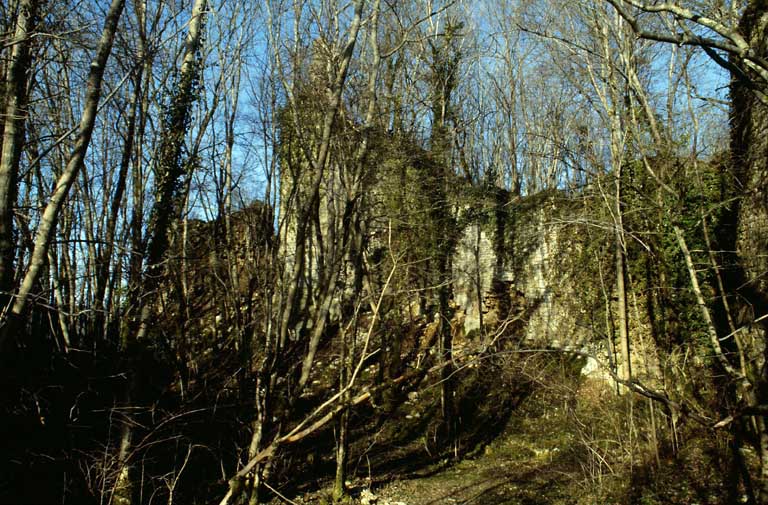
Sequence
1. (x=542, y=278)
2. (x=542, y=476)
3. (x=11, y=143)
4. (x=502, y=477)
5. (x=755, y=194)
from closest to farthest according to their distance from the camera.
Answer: (x=11, y=143), (x=755, y=194), (x=542, y=476), (x=502, y=477), (x=542, y=278)

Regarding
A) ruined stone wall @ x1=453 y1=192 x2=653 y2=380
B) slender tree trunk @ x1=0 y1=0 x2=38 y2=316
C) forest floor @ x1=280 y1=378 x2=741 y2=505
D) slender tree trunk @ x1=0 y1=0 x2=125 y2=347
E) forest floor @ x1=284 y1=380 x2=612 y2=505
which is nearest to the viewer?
slender tree trunk @ x1=0 y1=0 x2=125 y2=347

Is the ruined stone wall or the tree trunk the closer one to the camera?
the tree trunk

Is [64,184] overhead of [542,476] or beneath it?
overhead

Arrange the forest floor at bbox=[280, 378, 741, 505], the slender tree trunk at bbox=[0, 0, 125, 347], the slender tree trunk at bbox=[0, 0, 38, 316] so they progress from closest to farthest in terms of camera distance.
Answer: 1. the slender tree trunk at bbox=[0, 0, 125, 347]
2. the slender tree trunk at bbox=[0, 0, 38, 316]
3. the forest floor at bbox=[280, 378, 741, 505]

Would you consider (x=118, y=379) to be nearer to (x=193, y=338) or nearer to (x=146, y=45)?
(x=193, y=338)

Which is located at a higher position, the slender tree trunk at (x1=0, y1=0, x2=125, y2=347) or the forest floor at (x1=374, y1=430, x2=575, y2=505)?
the slender tree trunk at (x1=0, y1=0, x2=125, y2=347)

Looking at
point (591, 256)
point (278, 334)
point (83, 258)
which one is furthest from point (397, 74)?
point (83, 258)

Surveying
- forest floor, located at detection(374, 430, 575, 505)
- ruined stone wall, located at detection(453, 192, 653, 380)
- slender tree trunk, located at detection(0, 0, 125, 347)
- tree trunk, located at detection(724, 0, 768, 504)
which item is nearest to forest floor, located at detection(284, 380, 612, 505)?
forest floor, located at detection(374, 430, 575, 505)

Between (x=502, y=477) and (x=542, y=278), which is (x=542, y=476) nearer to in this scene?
(x=502, y=477)

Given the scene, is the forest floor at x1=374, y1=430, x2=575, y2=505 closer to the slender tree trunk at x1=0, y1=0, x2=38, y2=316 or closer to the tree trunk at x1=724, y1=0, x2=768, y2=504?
the tree trunk at x1=724, y1=0, x2=768, y2=504

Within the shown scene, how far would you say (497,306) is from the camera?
12836 millimetres

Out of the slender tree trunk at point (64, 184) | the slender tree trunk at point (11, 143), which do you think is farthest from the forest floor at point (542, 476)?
the slender tree trunk at point (11, 143)

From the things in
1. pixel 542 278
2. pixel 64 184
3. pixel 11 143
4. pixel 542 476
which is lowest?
pixel 542 476

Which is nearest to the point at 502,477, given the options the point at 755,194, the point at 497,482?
the point at 497,482
